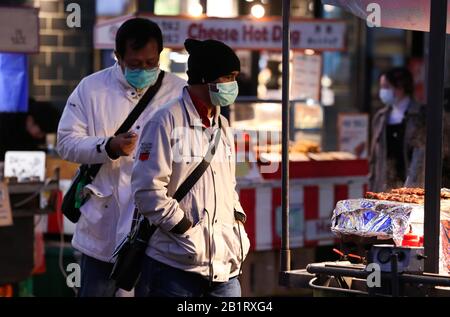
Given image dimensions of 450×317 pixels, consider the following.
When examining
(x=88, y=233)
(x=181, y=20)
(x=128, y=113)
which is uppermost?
(x=181, y=20)

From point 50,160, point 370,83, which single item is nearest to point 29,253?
point 50,160

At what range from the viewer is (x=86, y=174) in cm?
623

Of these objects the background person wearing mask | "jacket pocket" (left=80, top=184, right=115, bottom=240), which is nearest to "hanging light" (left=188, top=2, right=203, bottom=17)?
the background person wearing mask

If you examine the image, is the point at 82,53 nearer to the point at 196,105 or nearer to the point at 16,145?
the point at 16,145

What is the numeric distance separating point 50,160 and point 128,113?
464cm

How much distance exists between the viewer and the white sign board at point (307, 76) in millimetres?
11992

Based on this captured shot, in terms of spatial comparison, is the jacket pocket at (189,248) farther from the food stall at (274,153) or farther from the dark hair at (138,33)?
the food stall at (274,153)

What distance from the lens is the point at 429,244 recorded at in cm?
493

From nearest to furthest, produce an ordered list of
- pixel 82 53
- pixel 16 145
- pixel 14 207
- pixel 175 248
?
pixel 175 248 < pixel 14 207 < pixel 16 145 < pixel 82 53

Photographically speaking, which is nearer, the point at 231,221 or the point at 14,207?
the point at 231,221

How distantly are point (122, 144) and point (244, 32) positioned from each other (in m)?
4.88

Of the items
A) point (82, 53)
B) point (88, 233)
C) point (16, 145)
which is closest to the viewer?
point (88, 233)

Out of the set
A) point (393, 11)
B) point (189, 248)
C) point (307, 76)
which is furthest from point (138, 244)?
point (307, 76)
